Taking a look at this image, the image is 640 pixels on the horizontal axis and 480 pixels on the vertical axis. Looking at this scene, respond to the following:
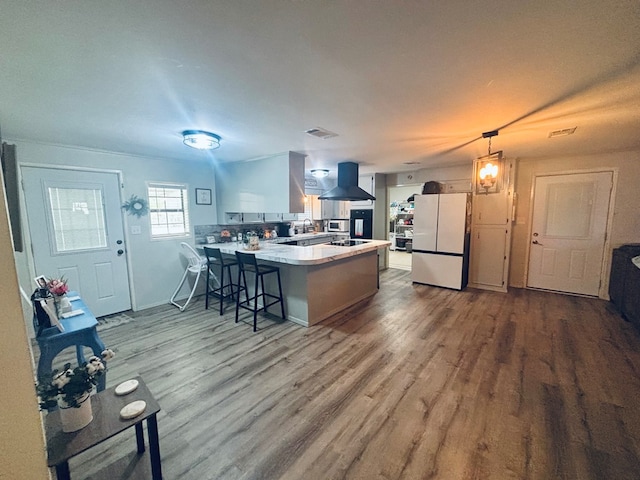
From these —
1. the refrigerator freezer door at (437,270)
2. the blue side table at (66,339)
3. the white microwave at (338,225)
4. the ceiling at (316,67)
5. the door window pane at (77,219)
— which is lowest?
the refrigerator freezer door at (437,270)

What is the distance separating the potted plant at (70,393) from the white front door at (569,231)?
6.06 metres

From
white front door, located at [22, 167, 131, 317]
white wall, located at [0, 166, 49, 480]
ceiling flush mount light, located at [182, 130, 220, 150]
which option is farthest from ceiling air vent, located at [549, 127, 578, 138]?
white front door, located at [22, 167, 131, 317]

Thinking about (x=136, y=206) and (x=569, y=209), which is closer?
(x=136, y=206)

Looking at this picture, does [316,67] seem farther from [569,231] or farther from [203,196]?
[569,231]

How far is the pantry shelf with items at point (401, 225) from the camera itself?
357 inches

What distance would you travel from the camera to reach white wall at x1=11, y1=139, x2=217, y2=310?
128 inches

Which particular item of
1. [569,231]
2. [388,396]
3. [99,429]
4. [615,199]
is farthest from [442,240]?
[99,429]

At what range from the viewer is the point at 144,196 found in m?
3.99

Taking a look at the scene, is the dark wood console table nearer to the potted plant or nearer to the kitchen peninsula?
the potted plant

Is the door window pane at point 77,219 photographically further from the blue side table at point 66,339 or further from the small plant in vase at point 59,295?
the blue side table at point 66,339

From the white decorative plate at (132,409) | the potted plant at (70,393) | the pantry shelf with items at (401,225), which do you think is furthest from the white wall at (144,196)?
the pantry shelf with items at (401,225)

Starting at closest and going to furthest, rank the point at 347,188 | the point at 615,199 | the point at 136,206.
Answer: the point at 136,206 < the point at 615,199 < the point at 347,188

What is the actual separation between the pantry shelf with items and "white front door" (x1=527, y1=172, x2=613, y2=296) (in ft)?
14.0

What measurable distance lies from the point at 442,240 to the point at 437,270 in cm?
58
